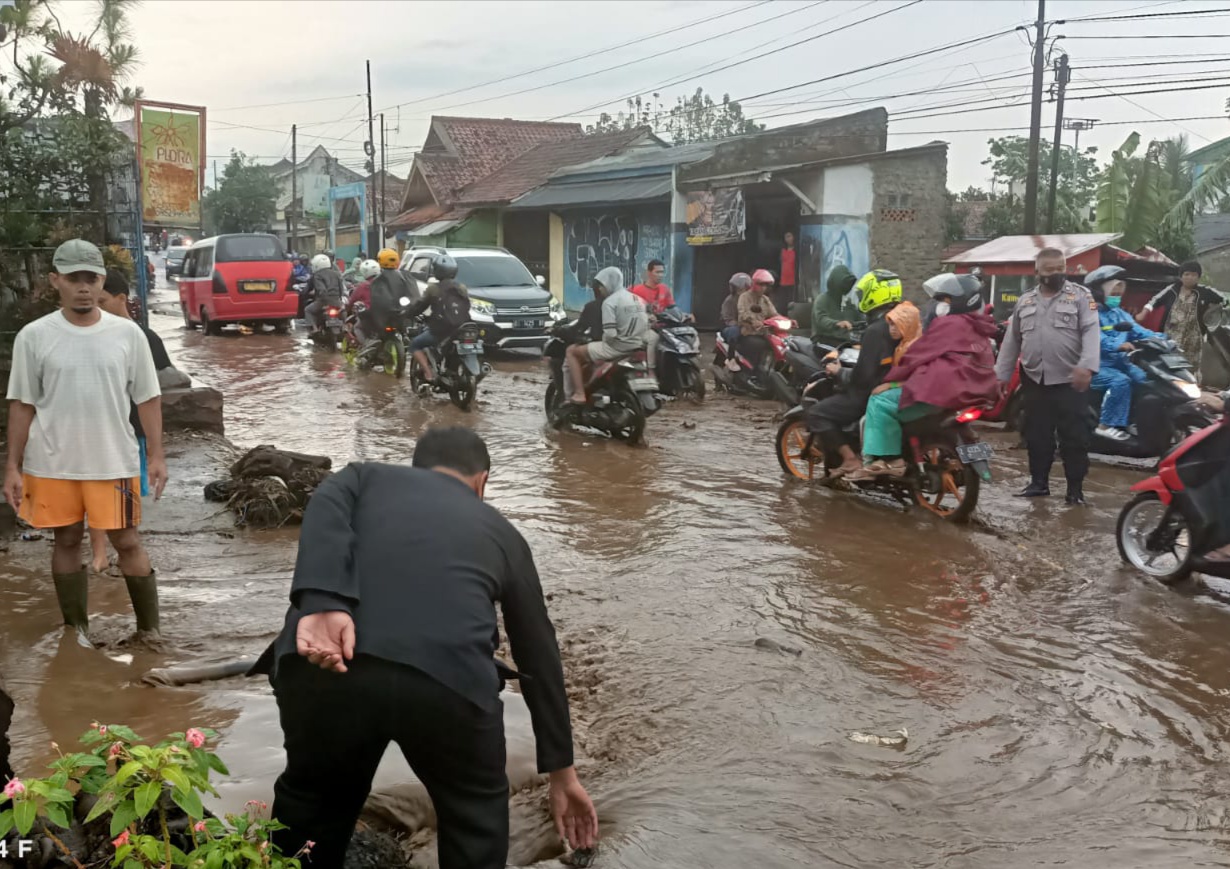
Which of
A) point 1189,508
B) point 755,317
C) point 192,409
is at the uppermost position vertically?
point 755,317

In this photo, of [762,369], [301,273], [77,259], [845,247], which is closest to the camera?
[77,259]

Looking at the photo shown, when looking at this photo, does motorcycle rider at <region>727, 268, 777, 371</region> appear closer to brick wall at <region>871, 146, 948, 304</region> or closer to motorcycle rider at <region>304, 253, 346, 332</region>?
motorcycle rider at <region>304, 253, 346, 332</region>

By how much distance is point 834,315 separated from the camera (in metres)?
12.0

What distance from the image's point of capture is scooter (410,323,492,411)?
491 inches

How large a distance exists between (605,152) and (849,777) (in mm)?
29607

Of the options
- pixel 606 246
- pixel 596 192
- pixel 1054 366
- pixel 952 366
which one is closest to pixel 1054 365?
pixel 1054 366

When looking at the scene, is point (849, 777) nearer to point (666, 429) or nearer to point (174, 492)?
point (174, 492)

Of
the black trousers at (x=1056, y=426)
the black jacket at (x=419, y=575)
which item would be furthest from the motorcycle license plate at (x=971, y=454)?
the black jacket at (x=419, y=575)

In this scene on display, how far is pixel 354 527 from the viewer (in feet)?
7.77

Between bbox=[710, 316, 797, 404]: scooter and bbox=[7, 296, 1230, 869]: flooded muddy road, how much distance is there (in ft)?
13.3

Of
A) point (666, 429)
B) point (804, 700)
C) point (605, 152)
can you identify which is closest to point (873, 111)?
point (605, 152)

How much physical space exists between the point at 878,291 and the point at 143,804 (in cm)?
672

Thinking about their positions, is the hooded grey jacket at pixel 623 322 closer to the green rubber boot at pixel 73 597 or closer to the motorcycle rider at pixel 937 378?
the motorcycle rider at pixel 937 378

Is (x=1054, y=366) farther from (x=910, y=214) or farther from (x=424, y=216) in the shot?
(x=424, y=216)
